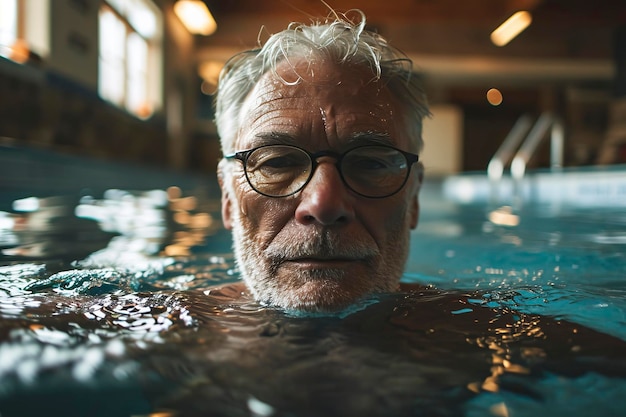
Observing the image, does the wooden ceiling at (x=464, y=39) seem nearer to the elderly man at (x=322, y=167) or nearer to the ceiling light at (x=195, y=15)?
the ceiling light at (x=195, y=15)

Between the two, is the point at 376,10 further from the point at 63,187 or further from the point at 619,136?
the point at 63,187

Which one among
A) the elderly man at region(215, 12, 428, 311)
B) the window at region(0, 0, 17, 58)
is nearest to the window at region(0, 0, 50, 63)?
the window at region(0, 0, 17, 58)

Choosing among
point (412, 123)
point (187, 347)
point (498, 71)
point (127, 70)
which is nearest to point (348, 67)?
point (412, 123)

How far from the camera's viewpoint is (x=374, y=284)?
129cm

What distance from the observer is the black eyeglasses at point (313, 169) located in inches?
49.9

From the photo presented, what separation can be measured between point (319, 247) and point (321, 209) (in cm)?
9

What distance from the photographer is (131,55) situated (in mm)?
10828

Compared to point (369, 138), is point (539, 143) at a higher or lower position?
higher

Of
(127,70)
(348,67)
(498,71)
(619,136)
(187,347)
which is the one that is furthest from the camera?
(498,71)

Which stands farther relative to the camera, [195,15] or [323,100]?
[195,15]

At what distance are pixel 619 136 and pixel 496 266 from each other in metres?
11.4

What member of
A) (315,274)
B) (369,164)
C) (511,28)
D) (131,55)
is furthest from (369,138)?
(511,28)

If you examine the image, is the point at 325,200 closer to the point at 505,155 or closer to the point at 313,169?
the point at 313,169

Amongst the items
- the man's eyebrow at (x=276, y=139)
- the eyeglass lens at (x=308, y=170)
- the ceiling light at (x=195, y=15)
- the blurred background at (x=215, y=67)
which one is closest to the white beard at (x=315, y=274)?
the eyeglass lens at (x=308, y=170)
